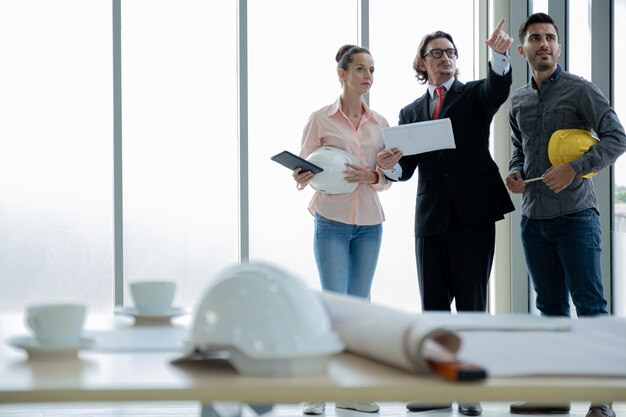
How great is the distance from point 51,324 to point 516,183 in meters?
2.42

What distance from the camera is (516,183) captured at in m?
3.27

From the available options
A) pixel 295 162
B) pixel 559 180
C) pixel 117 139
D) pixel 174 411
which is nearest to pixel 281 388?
pixel 559 180

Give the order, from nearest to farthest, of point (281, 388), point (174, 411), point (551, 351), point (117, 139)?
point (281, 388) → point (551, 351) → point (174, 411) → point (117, 139)

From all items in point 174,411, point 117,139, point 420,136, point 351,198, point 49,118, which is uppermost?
point 49,118

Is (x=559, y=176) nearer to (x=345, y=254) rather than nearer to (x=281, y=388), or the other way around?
(x=345, y=254)

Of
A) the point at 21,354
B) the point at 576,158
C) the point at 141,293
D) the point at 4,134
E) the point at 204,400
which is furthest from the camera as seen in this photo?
the point at 4,134

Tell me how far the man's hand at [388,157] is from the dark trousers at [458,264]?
31 centimetres

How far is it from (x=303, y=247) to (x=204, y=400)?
434 centimetres

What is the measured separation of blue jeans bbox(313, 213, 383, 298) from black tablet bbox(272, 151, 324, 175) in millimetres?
283

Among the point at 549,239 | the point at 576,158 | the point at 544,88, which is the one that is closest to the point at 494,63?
the point at 544,88

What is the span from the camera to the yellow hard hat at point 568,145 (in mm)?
3119

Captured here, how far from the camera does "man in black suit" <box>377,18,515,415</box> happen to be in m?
3.25

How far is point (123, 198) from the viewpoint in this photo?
5113 millimetres

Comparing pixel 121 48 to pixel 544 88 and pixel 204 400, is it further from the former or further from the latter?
pixel 204 400
